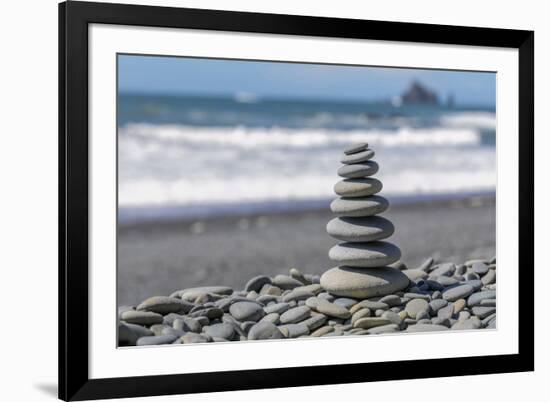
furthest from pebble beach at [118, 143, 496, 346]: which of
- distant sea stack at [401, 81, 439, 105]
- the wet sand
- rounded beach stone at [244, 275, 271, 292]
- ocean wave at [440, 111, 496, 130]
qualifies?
ocean wave at [440, 111, 496, 130]

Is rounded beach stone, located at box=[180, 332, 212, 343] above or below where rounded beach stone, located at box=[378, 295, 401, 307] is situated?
below

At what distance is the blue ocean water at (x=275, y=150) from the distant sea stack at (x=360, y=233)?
0.09 meters

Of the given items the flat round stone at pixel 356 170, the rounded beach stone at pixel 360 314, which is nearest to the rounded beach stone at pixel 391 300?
the rounded beach stone at pixel 360 314

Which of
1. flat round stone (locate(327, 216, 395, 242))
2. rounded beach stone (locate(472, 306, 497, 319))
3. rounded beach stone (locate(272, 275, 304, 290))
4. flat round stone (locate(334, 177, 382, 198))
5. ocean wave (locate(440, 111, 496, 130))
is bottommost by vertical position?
rounded beach stone (locate(472, 306, 497, 319))

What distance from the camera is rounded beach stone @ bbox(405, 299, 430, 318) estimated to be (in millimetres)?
4589

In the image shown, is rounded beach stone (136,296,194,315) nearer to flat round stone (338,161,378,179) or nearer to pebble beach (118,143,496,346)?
pebble beach (118,143,496,346)

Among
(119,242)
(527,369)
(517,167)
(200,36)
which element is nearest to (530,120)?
(517,167)

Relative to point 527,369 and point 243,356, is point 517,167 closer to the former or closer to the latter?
point 527,369

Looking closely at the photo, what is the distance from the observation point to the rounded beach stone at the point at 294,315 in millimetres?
4367

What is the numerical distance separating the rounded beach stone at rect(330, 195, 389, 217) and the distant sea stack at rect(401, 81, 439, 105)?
2.01ft

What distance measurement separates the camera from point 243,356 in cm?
419

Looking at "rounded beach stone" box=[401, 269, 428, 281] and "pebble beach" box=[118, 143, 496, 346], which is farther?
"rounded beach stone" box=[401, 269, 428, 281]

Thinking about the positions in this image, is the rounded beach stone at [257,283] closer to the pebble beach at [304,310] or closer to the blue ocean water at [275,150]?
the pebble beach at [304,310]

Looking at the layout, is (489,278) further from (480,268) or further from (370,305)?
(370,305)
